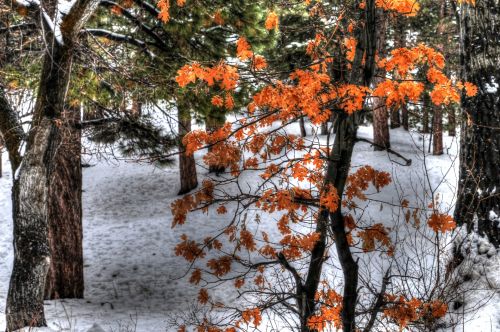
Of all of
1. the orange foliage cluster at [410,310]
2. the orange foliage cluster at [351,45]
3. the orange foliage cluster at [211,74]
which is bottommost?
the orange foliage cluster at [410,310]

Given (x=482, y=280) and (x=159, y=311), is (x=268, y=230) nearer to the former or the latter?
(x=159, y=311)

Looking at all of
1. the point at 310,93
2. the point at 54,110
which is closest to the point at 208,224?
the point at 54,110

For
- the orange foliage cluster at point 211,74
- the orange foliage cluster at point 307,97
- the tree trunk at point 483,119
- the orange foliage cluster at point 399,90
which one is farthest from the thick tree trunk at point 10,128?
the tree trunk at point 483,119

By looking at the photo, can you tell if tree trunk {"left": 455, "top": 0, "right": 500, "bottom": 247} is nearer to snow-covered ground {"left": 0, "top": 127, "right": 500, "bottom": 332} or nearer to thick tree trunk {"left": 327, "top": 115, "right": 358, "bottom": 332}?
snow-covered ground {"left": 0, "top": 127, "right": 500, "bottom": 332}

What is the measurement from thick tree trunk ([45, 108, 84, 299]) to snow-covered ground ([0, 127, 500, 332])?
0.41 metres

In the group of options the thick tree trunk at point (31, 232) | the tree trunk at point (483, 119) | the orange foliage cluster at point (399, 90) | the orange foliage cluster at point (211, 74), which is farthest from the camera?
the thick tree trunk at point (31, 232)

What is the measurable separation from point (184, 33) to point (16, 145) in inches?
119

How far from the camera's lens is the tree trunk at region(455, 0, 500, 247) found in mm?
4438

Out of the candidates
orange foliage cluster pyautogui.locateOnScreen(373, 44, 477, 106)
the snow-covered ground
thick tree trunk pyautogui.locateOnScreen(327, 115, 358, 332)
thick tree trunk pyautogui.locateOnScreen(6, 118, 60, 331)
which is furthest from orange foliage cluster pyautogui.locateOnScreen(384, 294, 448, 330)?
thick tree trunk pyautogui.locateOnScreen(6, 118, 60, 331)

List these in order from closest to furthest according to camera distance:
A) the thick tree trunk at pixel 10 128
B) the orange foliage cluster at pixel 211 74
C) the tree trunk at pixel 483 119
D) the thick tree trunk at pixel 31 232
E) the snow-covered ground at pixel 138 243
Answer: the orange foliage cluster at pixel 211 74 → the tree trunk at pixel 483 119 → the thick tree trunk at pixel 31 232 → the thick tree trunk at pixel 10 128 → the snow-covered ground at pixel 138 243

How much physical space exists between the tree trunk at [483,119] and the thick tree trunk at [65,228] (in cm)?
630

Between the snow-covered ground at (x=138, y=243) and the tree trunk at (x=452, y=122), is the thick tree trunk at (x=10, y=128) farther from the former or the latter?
the tree trunk at (x=452, y=122)

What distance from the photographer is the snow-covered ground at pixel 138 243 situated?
275 inches

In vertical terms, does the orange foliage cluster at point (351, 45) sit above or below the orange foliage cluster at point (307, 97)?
above
